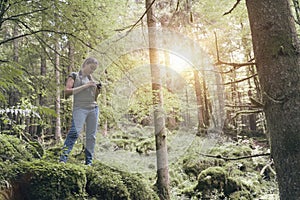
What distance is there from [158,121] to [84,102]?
5.89ft

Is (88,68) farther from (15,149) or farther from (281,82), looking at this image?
(281,82)

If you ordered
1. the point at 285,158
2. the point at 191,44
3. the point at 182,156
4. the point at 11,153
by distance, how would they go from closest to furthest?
the point at 285,158 → the point at 11,153 → the point at 182,156 → the point at 191,44

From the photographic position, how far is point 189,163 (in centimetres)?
783

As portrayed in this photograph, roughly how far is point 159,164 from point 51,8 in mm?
3244

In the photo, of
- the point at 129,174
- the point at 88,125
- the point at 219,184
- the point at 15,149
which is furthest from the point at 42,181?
the point at 219,184

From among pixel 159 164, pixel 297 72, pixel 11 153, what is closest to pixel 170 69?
pixel 159 164

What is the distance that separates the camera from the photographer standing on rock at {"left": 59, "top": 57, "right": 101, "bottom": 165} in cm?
337

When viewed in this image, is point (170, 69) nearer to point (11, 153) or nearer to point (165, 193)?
A: point (165, 193)

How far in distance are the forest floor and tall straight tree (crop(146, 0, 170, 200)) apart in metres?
0.81

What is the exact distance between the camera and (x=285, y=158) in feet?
4.69

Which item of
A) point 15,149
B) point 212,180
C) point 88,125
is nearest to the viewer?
point 15,149

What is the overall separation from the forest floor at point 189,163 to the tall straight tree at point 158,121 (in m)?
0.81

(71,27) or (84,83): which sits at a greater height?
(71,27)

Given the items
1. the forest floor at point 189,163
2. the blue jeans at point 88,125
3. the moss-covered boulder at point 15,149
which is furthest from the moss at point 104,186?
the forest floor at point 189,163
